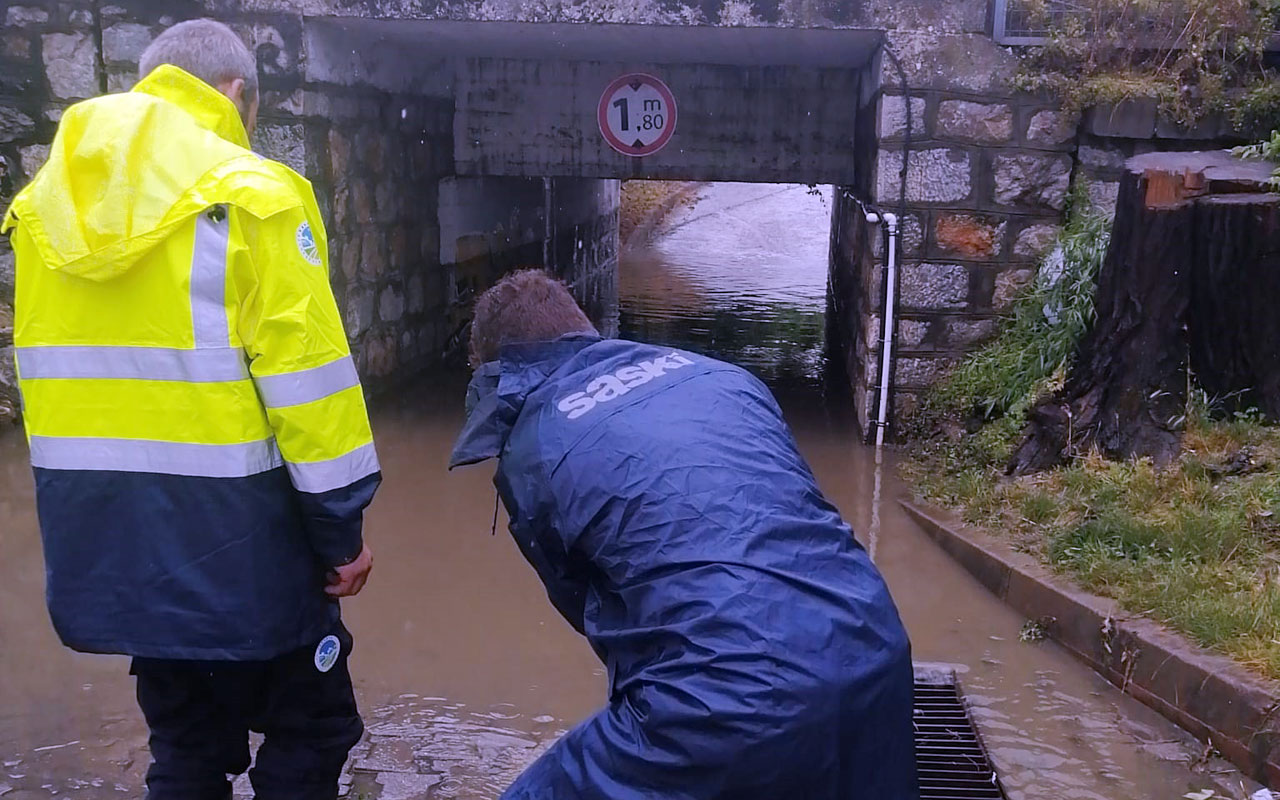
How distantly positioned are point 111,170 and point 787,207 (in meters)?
21.0

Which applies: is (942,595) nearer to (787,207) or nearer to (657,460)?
(657,460)

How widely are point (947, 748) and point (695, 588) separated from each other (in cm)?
175

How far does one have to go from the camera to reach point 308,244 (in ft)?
7.29

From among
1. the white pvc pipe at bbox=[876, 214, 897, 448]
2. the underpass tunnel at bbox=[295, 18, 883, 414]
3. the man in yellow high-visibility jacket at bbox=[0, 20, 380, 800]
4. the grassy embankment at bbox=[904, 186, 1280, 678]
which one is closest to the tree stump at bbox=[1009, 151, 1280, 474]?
the grassy embankment at bbox=[904, 186, 1280, 678]

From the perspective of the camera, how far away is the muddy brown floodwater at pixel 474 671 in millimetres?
2986

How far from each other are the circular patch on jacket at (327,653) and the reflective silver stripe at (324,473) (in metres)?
0.37

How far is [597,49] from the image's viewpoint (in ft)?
23.1

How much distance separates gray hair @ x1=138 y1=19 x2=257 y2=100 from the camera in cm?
232

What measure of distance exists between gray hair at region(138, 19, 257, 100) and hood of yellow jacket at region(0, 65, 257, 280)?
0.55 feet

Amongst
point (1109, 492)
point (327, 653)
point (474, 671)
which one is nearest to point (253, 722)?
point (327, 653)

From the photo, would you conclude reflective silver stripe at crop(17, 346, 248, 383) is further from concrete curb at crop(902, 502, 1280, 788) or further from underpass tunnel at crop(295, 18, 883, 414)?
underpass tunnel at crop(295, 18, 883, 414)

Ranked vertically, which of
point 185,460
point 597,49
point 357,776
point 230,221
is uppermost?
point 597,49

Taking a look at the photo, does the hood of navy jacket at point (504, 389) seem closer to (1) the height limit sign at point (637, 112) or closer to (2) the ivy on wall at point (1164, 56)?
(2) the ivy on wall at point (1164, 56)

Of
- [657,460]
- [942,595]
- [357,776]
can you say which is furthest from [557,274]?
[657,460]
